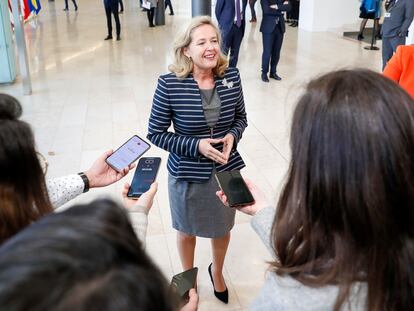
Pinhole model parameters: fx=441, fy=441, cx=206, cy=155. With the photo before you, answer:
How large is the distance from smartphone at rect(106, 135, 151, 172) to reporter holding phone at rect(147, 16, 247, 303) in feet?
0.52

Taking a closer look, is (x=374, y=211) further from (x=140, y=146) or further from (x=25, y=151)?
(x=140, y=146)

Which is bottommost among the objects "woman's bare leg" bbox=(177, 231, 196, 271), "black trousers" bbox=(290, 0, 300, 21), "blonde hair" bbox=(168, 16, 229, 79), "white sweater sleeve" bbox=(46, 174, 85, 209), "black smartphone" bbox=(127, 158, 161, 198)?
"woman's bare leg" bbox=(177, 231, 196, 271)

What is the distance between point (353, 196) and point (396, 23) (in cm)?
593

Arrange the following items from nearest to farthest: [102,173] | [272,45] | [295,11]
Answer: [102,173]
[272,45]
[295,11]

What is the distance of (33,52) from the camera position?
9.06 m

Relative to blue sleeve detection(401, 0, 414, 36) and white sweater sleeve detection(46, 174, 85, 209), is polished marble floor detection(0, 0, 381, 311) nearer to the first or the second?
blue sleeve detection(401, 0, 414, 36)

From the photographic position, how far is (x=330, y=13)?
38.1 feet

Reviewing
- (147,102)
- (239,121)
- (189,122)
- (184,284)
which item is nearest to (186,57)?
(189,122)

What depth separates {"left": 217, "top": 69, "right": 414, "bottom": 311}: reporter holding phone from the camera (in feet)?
2.93

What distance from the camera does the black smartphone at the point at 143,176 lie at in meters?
1.79

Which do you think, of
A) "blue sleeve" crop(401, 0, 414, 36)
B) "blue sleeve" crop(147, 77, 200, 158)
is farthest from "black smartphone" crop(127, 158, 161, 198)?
"blue sleeve" crop(401, 0, 414, 36)

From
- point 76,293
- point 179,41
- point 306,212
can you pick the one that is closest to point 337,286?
point 306,212

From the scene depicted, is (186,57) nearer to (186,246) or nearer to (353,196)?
(186,246)

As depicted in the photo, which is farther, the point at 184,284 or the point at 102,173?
the point at 102,173
